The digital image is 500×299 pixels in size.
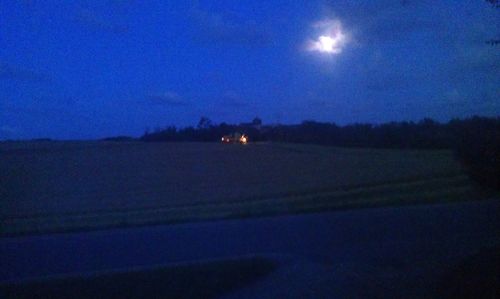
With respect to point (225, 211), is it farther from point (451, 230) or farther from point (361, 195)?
point (451, 230)

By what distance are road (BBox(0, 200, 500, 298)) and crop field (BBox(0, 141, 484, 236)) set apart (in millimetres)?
3524

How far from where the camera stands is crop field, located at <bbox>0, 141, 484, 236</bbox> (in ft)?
77.4

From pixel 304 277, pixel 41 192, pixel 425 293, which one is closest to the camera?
pixel 425 293

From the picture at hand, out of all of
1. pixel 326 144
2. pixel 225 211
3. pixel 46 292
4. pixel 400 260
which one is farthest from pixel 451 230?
pixel 326 144

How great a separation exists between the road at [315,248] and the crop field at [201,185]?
3.52 m

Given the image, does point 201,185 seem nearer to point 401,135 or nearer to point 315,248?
point 315,248

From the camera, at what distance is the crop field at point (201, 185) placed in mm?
23578

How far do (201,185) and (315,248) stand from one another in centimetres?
2051

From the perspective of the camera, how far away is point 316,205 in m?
23.3

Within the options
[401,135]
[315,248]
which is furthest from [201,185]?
[401,135]

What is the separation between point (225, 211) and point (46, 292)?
13.3m

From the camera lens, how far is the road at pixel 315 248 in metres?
9.77

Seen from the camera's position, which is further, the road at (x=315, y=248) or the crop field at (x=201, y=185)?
the crop field at (x=201, y=185)

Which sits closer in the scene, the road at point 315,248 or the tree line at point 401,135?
the road at point 315,248
